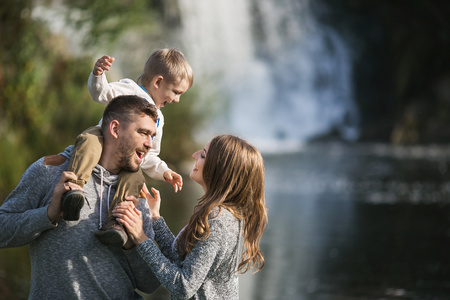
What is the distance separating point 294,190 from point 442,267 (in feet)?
21.1

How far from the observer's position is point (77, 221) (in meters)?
1.95

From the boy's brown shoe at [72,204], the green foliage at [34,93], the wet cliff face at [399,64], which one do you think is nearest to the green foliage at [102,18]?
the green foliage at [34,93]

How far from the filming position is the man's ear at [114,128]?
203cm

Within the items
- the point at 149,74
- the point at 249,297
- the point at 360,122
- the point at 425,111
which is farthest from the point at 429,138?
the point at 149,74

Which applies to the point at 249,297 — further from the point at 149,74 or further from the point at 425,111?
the point at 425,111

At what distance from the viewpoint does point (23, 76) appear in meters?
10.4

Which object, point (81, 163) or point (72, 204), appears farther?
point (81, 163)

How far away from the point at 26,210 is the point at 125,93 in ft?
2.40

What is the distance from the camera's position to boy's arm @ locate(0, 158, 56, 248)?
1.90 m

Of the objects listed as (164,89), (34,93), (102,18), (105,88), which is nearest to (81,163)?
(105,88)

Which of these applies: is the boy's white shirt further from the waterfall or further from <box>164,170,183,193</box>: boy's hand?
the waterfall

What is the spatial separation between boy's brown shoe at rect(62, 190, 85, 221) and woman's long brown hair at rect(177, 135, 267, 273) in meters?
0.44

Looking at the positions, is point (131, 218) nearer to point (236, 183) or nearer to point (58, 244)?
point (58, 244)

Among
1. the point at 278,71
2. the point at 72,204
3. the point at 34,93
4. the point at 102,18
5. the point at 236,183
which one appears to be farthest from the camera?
the point at 278,71
